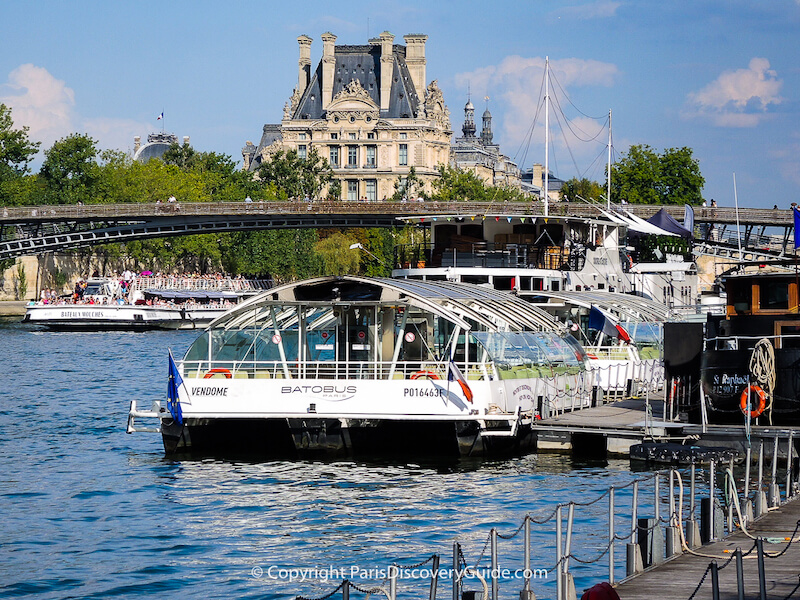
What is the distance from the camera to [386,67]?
18988 centimetres

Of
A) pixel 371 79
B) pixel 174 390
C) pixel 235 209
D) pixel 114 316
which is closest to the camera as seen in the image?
pixel 174 390

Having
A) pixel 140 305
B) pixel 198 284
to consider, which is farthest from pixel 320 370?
pixel 198 284

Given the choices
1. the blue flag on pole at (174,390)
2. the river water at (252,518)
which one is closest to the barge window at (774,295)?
the river water at (252,518)

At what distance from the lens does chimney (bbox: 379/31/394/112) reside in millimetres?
188375

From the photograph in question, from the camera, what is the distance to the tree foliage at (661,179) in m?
125

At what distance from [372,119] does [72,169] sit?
6220 centimetres

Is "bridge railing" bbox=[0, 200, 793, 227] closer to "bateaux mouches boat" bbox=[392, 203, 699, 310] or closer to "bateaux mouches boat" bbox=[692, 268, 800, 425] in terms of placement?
"bateaux mouches boat" bbox=[392, 203, 699, 310]

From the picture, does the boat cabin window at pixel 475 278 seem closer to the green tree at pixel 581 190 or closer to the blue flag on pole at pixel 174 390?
the blue flag on pole at pixel 174 390

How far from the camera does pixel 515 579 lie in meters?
19.8

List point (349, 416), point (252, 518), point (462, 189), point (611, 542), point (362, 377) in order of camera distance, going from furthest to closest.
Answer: point (462, 189)
point (362, 377)
point (349, 416)
point (252, 518)
point (611, 542)

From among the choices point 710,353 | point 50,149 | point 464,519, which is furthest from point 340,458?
point 50,149

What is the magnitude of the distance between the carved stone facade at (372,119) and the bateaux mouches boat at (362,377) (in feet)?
513

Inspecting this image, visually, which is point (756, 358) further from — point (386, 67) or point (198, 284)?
point (386, 67)

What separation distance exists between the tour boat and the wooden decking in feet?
267
